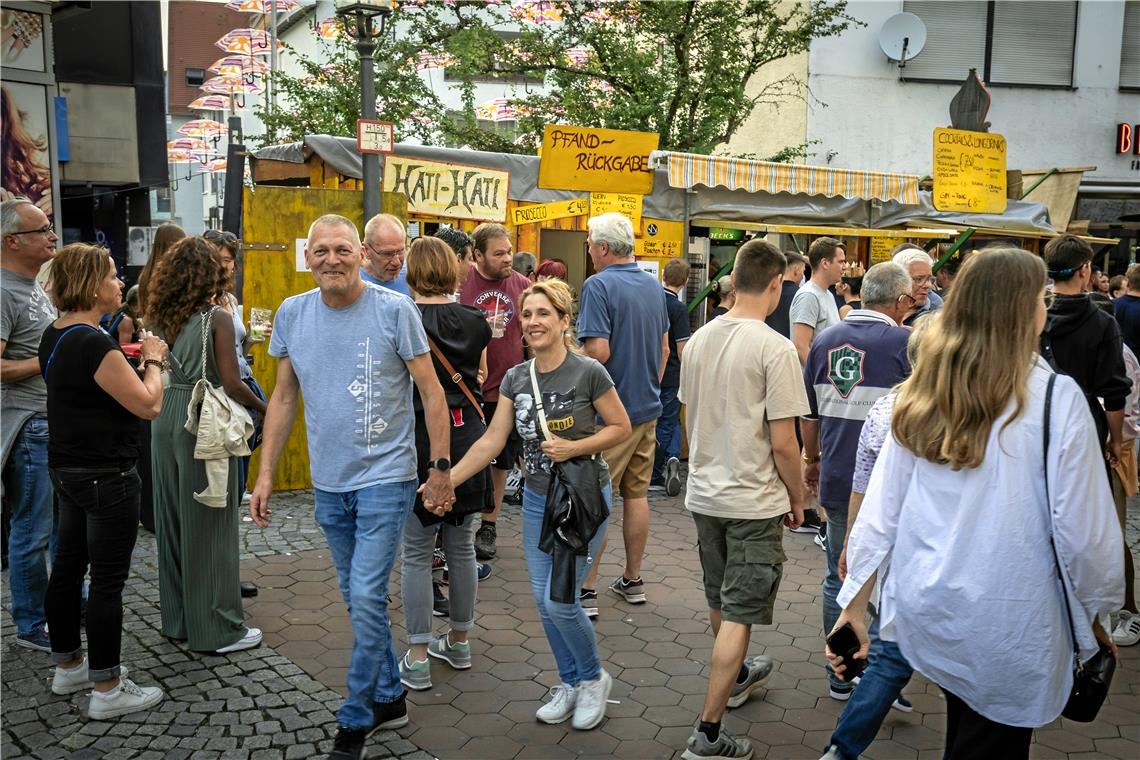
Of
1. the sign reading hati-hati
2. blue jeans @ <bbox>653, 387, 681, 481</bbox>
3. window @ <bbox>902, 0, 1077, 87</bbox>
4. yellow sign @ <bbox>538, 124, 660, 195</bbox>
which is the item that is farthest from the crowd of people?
window @ <bbox>902, 0, 1077, 87</bbox>

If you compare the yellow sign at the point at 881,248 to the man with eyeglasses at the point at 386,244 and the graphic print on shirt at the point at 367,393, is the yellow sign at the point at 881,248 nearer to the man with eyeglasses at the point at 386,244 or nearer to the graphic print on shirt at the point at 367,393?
the man with eyeglasses at the point at 386,244

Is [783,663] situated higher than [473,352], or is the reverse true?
[473,352]

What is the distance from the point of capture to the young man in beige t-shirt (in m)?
3.79

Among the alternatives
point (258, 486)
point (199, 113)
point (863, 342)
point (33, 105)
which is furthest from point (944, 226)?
point (199, 113)

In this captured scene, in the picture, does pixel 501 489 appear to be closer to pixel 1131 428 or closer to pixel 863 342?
pixel 863 342

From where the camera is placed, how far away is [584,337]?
563 cm

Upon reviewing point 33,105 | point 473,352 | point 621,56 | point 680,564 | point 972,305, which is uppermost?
point 621,56

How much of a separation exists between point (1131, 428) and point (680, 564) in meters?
2.71

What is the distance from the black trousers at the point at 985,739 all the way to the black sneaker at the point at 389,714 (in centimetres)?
217

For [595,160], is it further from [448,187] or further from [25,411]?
[25,411]

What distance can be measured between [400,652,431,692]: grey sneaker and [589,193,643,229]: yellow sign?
18.4 feet

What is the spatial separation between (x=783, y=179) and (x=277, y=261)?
550 centimetres

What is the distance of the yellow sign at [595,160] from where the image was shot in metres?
8.84

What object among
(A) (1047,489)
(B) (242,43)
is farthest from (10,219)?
(B) (242,43)
